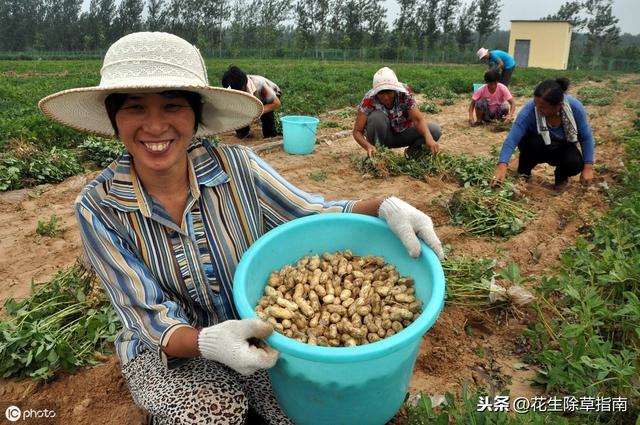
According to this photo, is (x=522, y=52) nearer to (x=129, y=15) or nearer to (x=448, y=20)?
(x=448, y=20)

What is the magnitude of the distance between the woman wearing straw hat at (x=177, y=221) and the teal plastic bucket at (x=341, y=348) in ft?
0.30

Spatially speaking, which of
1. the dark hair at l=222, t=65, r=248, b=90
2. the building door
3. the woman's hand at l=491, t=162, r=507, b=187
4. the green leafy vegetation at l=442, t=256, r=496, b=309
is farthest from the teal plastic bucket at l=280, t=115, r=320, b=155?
the building door

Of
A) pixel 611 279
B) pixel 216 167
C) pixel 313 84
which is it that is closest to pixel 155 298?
pixel 216 167

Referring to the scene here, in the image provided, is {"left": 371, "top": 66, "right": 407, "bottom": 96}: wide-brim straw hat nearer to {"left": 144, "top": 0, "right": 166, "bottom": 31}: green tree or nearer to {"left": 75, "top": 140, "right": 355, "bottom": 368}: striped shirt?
{"left": 75, "top": 140, "right": 355, "bottom": 368}: striped shirt

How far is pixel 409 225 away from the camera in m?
1.45

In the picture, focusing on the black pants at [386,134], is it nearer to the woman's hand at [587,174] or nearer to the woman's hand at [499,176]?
the woman's hand at [499,176]

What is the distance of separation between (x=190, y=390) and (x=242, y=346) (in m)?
0.35

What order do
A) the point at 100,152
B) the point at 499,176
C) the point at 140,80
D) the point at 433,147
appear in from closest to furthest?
the point at 140,80 < the point at 499,176 < the point at 433,147 < the point at 100,152

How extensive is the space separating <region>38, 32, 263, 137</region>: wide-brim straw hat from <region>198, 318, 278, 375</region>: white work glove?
694 mm

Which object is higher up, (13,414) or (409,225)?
(409,225)

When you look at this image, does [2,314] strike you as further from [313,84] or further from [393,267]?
[313,84]

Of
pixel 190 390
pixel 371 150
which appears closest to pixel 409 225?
pixel 190 390

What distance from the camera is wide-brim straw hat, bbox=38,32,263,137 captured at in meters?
1.28

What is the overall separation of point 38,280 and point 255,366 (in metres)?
2.30
